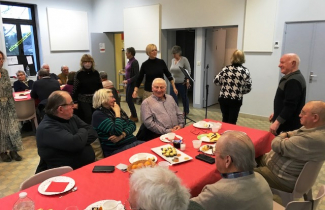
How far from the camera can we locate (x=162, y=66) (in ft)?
14.9

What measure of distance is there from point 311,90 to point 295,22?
137 cm

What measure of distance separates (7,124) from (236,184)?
3389 millimetres

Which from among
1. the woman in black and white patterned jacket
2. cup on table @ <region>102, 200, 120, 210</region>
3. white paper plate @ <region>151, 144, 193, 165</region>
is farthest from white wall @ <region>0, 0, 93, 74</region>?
cup on table @ <region>102, 200, 120, 210</region>

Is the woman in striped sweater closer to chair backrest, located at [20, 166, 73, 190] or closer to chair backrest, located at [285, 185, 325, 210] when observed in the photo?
chair backrest, located at [20, 166, 73, 190]

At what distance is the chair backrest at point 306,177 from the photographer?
193cm

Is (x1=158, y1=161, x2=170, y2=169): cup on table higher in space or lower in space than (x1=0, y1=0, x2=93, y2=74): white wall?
lower

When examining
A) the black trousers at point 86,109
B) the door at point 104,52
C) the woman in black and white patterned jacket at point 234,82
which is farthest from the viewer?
the door at point 104,52

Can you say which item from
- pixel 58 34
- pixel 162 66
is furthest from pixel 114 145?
pixel 58 34

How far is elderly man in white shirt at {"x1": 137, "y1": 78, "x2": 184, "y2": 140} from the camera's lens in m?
2.97

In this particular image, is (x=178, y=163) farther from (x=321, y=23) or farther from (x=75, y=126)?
(x=321, y=23)

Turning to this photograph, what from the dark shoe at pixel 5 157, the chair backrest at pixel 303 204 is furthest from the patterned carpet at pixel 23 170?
the chair backrest at pixel 303 204

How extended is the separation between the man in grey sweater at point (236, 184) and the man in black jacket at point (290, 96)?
5.25 ft

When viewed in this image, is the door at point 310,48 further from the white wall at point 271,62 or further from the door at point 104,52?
the door at point 104,52

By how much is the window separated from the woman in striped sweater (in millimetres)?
5606
